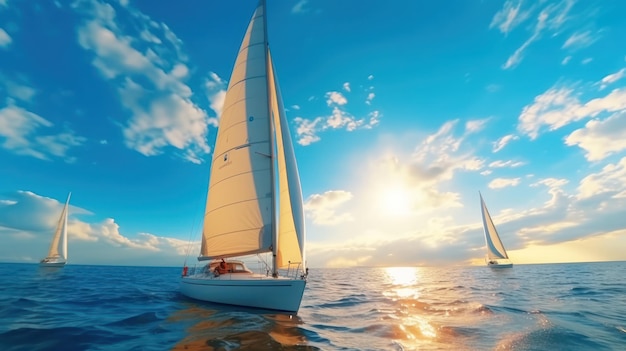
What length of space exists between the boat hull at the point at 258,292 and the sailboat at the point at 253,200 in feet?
0.14

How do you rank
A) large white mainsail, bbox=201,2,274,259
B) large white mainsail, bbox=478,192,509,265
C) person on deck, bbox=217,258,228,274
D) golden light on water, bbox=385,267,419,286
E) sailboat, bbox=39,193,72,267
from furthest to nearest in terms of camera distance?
1. large white mainsail, bbox=478,192,509,265
2. sailboat, bbox=39,193,72,267
3. golden light on water, bbox=385,267,419,286
4. person on deck, bbox=217,258,228,274
5. large white mainsail, bbox=201,2,274,259

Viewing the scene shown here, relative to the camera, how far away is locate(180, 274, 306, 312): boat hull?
1283 cm

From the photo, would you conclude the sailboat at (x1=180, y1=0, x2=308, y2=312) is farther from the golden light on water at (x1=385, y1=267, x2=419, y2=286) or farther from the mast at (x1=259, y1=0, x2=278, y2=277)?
the golden light on water at (x1=385, y1=267, x2=419, y2=286)

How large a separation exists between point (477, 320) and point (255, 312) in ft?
32.9

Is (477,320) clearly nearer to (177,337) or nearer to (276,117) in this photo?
(177,337)

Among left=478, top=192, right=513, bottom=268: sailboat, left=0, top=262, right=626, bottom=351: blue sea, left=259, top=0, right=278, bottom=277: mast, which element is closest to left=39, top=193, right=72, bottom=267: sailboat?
left=0, top=262, right=626, bottom=351: blue sea

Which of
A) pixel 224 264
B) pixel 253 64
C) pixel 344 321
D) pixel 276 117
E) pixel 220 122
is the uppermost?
pixel 253 64

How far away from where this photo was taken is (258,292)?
43.2 ft

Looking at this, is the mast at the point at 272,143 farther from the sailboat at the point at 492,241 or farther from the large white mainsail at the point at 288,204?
the sailboat at the point at 492,241

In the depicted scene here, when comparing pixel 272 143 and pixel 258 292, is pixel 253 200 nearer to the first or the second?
pixel 272 143

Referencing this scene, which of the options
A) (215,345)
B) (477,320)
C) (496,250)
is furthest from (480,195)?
(215,345)

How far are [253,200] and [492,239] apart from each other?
204 feet

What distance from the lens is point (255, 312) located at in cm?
1330

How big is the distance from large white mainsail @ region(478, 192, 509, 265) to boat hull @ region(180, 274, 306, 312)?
203 ft
